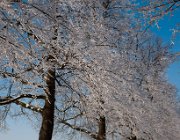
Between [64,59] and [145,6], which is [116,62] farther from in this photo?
[145,6]

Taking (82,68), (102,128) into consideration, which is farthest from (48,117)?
(102,128)

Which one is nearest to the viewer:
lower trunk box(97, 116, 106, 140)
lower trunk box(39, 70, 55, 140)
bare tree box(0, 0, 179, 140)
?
bare tree box(0, 0, 179, 140)

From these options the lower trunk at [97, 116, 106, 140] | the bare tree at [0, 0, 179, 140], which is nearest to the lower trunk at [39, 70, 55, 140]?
the bare tree at [0, 0, 179, 140]

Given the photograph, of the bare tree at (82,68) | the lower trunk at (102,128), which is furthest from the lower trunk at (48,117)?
the lower trunk at (102,128)

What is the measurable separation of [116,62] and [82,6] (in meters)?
3.99

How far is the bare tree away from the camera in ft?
22.5

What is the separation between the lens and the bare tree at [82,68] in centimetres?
686

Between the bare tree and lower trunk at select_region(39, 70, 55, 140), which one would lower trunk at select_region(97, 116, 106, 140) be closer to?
the bare tree

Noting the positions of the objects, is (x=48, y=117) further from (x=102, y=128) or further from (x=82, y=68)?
(x=102, y=128)

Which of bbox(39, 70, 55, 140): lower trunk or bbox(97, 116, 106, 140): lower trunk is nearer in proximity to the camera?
bbox(39, 70, 55, 140): lower trunk

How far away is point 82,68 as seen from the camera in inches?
388

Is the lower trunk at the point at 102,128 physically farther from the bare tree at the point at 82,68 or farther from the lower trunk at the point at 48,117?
the lower trunk at the point at 48,117

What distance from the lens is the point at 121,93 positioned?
11.9 meters

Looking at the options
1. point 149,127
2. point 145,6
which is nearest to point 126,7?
point 149,127
